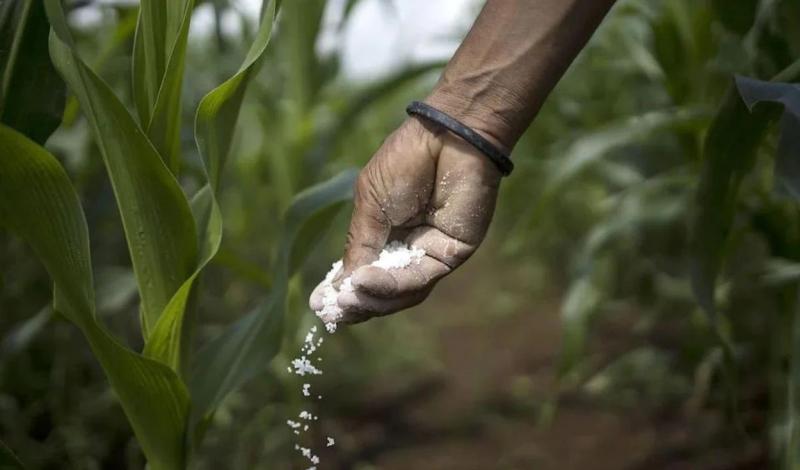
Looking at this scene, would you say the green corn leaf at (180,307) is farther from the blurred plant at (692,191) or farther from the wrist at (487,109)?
the blurred plant at (692,191)

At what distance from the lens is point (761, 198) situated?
4.59 feet

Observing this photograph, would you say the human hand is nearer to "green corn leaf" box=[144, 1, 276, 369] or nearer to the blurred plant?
"green corn leaf" box=[144, 1, 276, 369]

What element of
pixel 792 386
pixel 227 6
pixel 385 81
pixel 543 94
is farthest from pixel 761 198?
pixel 227 6

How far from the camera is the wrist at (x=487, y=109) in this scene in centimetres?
81

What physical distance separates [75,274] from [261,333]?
231 mm

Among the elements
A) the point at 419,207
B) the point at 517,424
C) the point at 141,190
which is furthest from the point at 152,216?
the point at 517,424

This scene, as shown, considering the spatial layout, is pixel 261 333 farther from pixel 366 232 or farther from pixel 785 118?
pixel 785 118

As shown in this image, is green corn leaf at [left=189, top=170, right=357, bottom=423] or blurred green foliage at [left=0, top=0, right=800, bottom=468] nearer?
green corn leaf at [left=189, top=170, right=357, bottom=423]

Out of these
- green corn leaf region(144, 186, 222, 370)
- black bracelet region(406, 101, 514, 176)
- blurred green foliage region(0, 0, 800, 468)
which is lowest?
blurred green foliage region(0, 0, 800, 468)

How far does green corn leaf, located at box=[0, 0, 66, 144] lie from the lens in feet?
2.82

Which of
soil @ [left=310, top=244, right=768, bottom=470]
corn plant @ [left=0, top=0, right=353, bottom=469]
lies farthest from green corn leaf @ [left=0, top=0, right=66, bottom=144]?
soil @ [left=310, top=244, right=768, bottom=470]

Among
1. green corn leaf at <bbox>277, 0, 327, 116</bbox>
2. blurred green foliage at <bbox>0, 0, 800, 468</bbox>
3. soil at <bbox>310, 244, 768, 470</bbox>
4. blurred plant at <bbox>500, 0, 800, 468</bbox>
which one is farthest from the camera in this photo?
soil at <bbox>310, 244, 768, 470</bbox>

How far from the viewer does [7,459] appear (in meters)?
0.83

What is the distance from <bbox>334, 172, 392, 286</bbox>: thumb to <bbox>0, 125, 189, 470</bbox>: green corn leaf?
19 centimetres
